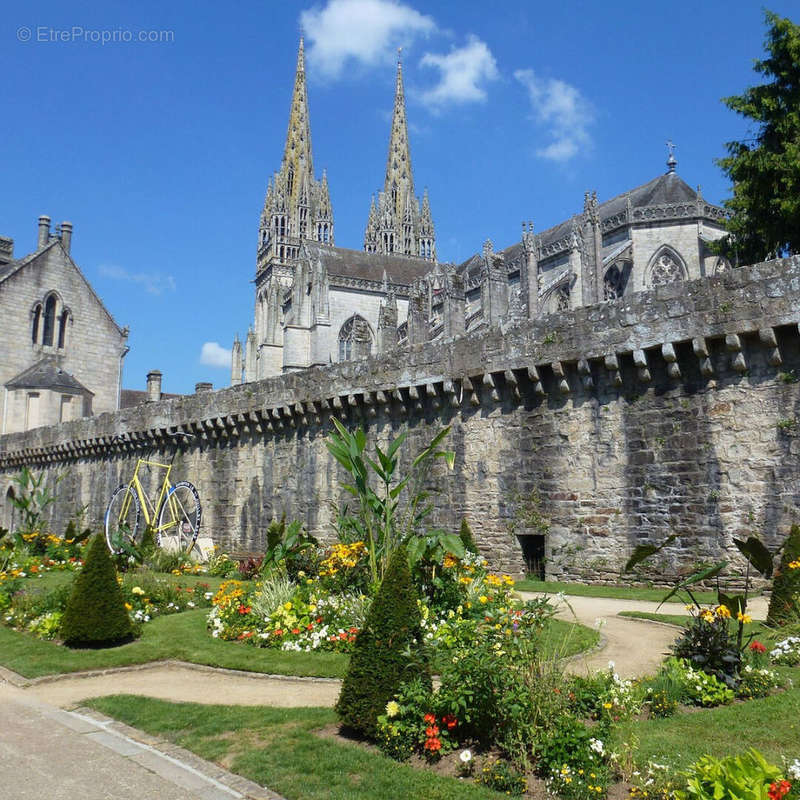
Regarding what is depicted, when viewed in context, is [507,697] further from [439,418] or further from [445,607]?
[439,418]

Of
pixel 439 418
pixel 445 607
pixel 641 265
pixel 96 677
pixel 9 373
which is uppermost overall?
pixel 641 265

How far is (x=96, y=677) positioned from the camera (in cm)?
848

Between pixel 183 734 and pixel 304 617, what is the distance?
148 inches

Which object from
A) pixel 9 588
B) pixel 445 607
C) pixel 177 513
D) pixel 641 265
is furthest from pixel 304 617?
pixel 641 265

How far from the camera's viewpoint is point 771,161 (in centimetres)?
2108

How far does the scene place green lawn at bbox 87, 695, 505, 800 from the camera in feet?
15.9

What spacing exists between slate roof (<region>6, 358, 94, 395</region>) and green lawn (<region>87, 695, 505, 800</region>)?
114 ft

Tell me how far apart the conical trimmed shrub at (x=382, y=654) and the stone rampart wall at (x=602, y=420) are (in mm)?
7168

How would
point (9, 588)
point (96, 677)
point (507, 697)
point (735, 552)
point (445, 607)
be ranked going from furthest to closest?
1. point (9, 588)
2. point (735, 552)
3. point (445, 607)
4. point (96, 677)
5. point (507, 697)

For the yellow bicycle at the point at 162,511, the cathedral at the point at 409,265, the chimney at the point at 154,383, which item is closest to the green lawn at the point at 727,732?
the cathedral at the point at 409,265

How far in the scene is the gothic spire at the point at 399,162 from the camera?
8525 centimetres

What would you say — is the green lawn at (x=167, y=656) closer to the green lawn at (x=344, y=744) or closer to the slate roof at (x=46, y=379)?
the green lawn at (x=344, y=744)

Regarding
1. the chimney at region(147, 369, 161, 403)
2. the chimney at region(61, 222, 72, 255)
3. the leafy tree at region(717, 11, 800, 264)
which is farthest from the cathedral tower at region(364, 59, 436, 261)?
the leafy tree at region(717, 11, 800, 264)

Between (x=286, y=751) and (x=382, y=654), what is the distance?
1.00 m
